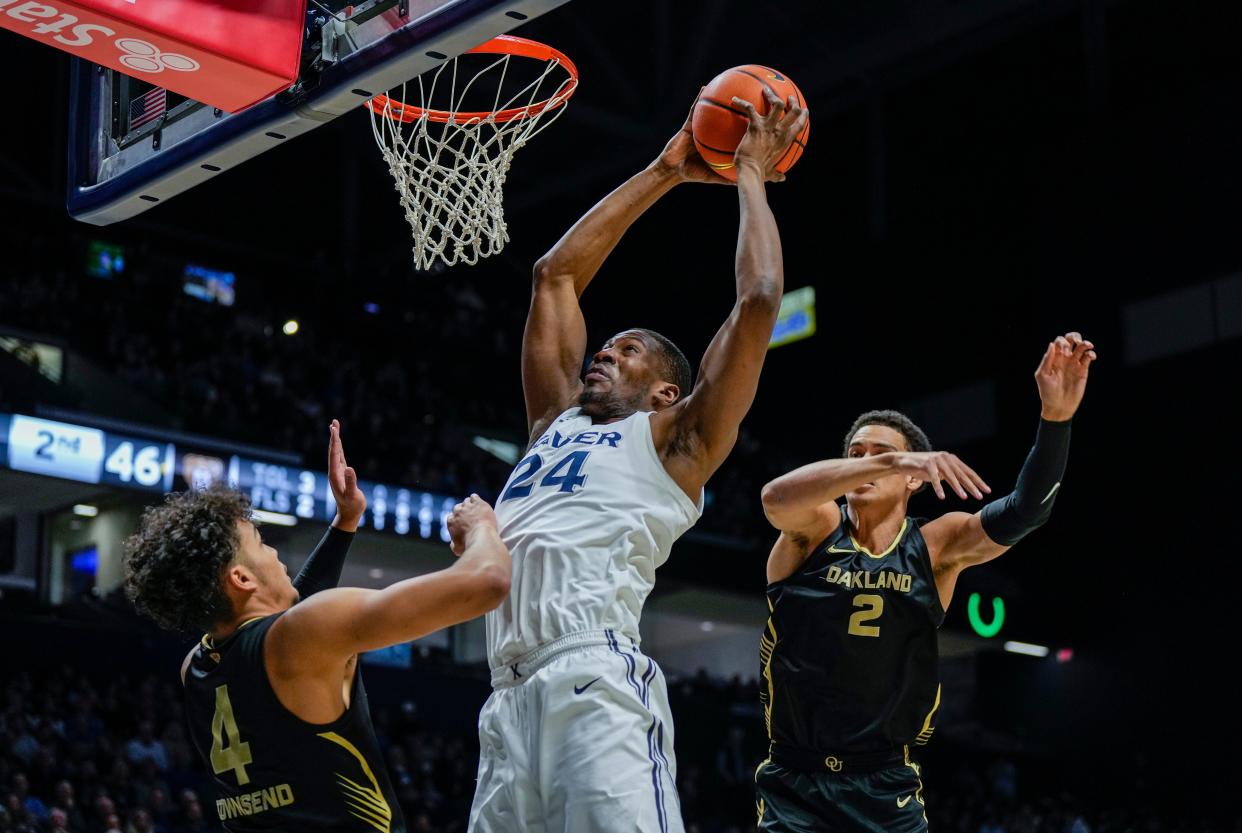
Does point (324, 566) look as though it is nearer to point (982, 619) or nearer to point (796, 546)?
point (796, 546)

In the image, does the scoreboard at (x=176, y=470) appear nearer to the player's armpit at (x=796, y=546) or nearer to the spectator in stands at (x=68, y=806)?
the spectator in stands at (x=68, y=806)

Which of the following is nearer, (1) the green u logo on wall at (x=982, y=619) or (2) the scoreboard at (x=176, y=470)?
(2) the scoreboard at (x=176, y=470)

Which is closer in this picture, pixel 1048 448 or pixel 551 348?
pixel 551 348

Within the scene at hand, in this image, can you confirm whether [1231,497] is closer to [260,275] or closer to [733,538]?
[733,538]

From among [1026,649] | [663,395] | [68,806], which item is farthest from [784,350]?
[663,395]

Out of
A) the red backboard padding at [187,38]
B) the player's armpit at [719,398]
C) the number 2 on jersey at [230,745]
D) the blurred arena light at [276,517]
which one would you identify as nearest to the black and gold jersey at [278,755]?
the number 2 on jersey at [230,745]

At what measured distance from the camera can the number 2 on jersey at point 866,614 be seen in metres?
4.77

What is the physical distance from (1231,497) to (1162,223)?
385cm

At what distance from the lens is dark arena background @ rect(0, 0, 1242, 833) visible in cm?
1805

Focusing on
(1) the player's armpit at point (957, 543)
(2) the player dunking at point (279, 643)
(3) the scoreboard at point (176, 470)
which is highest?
(3) the scoreboard at point (176, 470)

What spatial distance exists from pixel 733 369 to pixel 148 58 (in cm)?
215

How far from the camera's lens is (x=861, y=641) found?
15.6 feet

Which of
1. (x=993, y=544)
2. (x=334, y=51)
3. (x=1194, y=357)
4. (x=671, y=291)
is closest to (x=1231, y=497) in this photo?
(x=1194, y=357)

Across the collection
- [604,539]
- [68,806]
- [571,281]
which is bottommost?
[68,806]
